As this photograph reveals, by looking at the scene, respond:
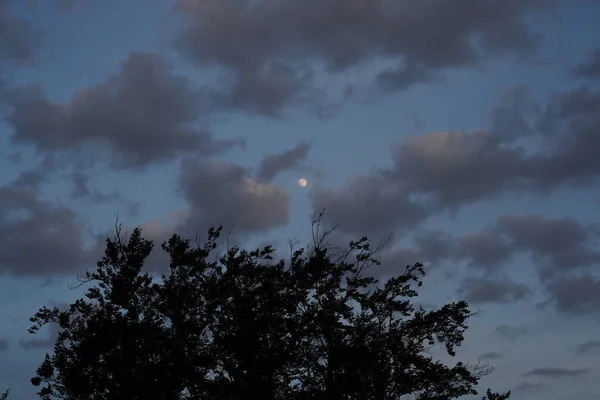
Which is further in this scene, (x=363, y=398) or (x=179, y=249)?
(x=179, y=249)

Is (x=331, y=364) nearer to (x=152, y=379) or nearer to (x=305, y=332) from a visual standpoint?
(x=305, y=332)

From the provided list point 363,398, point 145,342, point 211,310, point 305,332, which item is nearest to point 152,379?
point 145,342

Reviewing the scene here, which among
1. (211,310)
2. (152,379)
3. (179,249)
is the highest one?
(179,249)

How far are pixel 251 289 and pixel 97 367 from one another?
7.98m

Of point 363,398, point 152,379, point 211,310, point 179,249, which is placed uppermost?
point 179,249

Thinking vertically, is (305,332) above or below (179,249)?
below

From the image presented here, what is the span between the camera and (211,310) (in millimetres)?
31500

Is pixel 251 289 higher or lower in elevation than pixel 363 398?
higher

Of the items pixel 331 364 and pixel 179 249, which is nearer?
pixel 331 364

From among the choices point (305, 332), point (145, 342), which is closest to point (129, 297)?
point (145, 342)

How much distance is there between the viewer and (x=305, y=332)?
31.2m

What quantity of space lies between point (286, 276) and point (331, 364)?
14.3 ft

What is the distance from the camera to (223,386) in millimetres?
30828

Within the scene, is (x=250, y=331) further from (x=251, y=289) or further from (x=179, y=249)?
(x=179, y=249)
